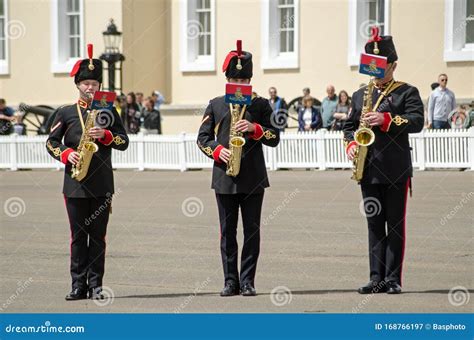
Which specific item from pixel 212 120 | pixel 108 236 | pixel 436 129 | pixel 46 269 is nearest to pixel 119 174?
pixel 436 129

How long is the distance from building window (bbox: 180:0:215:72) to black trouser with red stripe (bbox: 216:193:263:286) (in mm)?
26917

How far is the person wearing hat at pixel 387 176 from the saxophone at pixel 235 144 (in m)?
0.93

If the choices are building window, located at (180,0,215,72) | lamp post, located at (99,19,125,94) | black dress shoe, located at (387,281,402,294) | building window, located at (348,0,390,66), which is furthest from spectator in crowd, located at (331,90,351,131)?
black dress shoe, located at (387,281,402,294)

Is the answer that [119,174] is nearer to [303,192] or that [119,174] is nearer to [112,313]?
[303,192]

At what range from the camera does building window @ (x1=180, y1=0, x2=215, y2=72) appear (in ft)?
125

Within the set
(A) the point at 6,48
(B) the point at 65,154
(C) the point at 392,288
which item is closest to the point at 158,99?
(A) the point at 6,48

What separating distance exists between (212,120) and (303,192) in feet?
35.9

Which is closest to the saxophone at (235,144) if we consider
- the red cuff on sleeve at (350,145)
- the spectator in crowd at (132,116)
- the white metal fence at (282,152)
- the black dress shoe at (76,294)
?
the red cuff on sleeve at (350,145)

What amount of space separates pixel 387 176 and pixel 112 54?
2570cm

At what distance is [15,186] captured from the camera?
26359 millimetres

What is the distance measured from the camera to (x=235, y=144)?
10.9 meters

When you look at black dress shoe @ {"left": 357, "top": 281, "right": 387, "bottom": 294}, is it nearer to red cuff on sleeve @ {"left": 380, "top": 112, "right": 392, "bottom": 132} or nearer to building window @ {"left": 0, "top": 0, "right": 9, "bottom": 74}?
red cuff on sleeve @ {"left": 380, "top": 112, "right": 392, "bottom": 132}

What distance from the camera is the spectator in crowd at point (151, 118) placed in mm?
32906

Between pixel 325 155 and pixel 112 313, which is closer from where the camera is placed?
pixel 112 313
